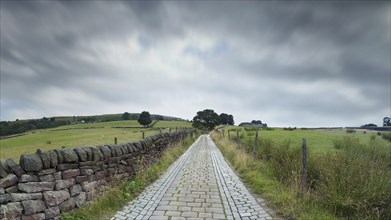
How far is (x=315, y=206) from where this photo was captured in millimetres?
4746

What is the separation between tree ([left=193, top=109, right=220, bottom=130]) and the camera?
80938mm

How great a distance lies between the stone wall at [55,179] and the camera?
345 cm

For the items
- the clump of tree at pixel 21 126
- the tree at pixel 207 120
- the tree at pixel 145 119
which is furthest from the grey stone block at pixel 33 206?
the clump of tree at pixel 21 126

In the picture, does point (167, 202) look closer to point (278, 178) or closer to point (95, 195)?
point (95, 195)

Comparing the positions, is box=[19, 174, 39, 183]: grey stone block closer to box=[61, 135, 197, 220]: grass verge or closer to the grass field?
box=[61, 135, 197, 220]: grass verge

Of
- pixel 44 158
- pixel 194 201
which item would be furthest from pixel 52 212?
pixel 194 201

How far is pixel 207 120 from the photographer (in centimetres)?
8094

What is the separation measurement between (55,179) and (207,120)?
77065 mm

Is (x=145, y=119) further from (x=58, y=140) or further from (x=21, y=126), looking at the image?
(x=21, y=126)

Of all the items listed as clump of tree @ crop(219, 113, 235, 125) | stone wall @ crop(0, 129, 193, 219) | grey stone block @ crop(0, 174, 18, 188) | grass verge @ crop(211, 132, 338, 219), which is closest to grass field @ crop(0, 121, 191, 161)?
stone wall @ crop(0, 129, 193, 219)

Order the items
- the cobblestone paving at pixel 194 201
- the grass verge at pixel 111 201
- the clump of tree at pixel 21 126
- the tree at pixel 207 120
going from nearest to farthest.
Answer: the grass verge at pixel 111 201 < the cobblestone paving at pixel 194 201 < the clump of tree at pixel 21 126 < the tree at pixel 207 120

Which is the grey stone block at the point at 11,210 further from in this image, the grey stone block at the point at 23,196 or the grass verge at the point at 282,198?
the grass verge at the point at 282,198

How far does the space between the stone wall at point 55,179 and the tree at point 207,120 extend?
74.8 meters

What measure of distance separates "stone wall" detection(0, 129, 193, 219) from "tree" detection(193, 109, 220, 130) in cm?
7477
